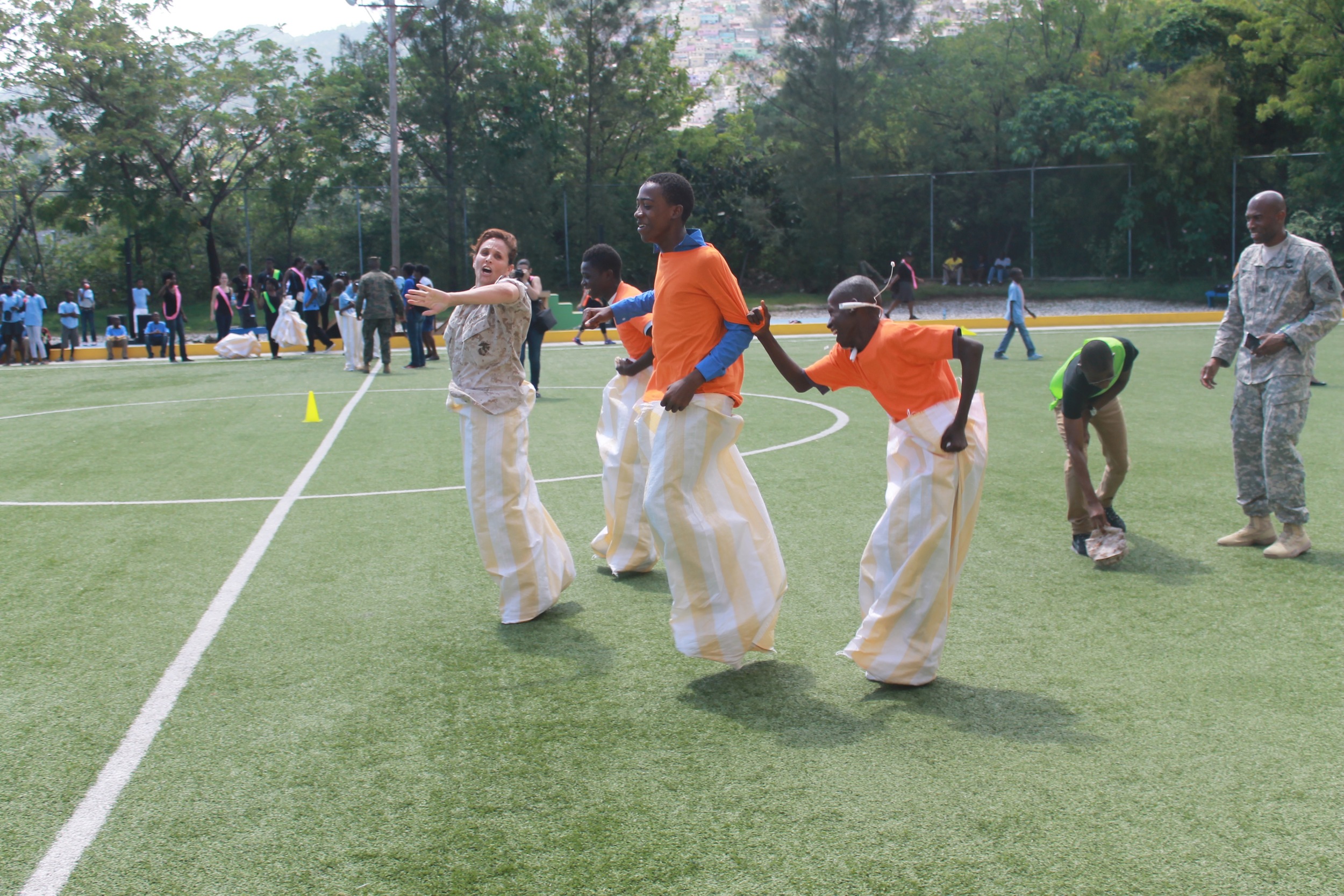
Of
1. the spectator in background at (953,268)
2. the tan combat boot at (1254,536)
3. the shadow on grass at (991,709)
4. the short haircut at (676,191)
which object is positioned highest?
the spectator in background at (953,268)

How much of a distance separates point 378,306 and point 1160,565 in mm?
15435

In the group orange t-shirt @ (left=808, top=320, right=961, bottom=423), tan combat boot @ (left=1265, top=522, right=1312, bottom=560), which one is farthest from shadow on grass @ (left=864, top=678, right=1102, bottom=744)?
tan combat boot @ (left=1265, top=522, right=1312, bottom=560)

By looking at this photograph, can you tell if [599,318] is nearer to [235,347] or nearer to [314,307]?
[235,347]

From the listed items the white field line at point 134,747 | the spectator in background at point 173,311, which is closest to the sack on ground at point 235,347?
Answer: the spectator in background at point 173,311

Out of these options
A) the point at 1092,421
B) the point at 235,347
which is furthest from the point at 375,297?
the point at 1092,421

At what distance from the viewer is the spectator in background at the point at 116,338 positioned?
81.0 ft

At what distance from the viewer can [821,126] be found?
38.9 m

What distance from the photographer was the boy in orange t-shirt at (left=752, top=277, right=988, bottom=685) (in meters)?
4.39

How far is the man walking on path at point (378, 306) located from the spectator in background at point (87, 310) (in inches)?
463

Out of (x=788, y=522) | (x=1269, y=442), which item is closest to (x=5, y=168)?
(x=788, y=522)

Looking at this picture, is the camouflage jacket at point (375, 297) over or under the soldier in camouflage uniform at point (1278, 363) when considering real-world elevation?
over

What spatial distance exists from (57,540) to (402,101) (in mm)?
35400

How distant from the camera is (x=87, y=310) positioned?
91.6 feet

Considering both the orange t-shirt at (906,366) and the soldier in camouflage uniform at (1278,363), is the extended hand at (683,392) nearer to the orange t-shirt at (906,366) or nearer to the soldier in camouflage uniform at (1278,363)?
the orange t-shirt at (906,366)
